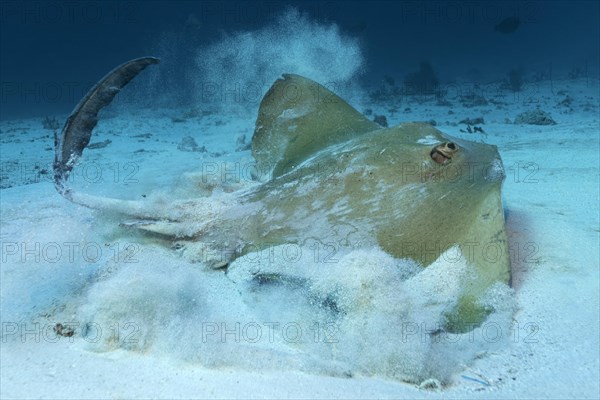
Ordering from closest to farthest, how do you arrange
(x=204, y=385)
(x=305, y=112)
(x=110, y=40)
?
(x=204, y=385) → (x=305, y=112) → (x=110, y=40)

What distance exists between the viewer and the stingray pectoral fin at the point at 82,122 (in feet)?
8.71

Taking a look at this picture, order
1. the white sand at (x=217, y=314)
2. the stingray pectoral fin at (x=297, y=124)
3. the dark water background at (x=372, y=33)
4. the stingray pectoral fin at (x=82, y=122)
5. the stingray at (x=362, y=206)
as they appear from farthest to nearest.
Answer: the dark water background at (x=372, y=33) < the stingray pectoral fin at (x=297, y=124) < the stingray pectoral fin at (x=82, y=122) < the stingray at (x=362, y=206) < the white sand at (x=217, y=314)

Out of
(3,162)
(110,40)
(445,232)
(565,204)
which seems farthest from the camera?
(110,40)

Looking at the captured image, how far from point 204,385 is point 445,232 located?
A: 59.6 inches

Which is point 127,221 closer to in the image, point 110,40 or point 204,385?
point 204,385

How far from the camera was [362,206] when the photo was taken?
7.93ft

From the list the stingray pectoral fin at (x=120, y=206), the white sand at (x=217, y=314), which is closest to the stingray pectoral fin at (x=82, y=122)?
the stingray pectoral fin at (x=120, y=206)

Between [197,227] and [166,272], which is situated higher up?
[197,227]

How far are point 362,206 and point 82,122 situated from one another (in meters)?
2.20

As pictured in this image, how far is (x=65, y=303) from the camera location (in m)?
2.14

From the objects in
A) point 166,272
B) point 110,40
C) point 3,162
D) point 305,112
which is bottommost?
point 166,272

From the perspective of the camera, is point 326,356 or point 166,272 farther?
point 166,272

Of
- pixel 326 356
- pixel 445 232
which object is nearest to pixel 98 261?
pixel 326 356

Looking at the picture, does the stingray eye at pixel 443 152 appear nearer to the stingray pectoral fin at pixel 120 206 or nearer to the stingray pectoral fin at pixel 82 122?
the stingray pectoral fin at pixel 120 206
